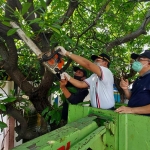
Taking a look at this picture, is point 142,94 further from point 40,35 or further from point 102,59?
point 40,35

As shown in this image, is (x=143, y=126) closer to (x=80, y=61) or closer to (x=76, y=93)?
(x=80, y=61)

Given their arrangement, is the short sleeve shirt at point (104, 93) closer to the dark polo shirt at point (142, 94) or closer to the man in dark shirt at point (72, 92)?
the dark polo shirt at point (142, 94)

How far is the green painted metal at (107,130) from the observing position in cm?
114

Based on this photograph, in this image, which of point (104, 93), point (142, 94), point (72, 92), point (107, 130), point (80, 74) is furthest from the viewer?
point (80, 74)

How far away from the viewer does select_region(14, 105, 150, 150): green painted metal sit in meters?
1.14

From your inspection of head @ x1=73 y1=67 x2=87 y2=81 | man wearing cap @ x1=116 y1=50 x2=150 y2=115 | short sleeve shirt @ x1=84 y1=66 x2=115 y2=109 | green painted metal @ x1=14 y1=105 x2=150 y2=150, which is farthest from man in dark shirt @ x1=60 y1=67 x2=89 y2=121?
green painted metal @ x1=14 y1=105 x2=150 y2=150

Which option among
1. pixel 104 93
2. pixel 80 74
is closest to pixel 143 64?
pixel 104 93

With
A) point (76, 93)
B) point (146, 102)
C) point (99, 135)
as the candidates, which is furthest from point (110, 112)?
point (76, 93)

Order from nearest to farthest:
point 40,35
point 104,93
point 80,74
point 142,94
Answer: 1. point 142,94
2. point 104,93
3. point 40,35
4. point 80,74

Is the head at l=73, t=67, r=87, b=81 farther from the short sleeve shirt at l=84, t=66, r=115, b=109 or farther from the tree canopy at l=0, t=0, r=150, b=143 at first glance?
the short sleeve shirt at l=84, t=66, r=115, b=109

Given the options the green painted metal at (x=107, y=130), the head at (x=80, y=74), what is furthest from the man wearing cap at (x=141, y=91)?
the head at (x=80, y=74)

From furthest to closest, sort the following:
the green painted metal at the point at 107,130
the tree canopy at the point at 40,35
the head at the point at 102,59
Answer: the head at the point at 102,59 < the tree canopy at the point at 40,35 < the green painted metal at the point at 107,130

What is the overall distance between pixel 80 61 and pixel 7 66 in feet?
3.52

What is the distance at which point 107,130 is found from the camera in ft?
4.67
